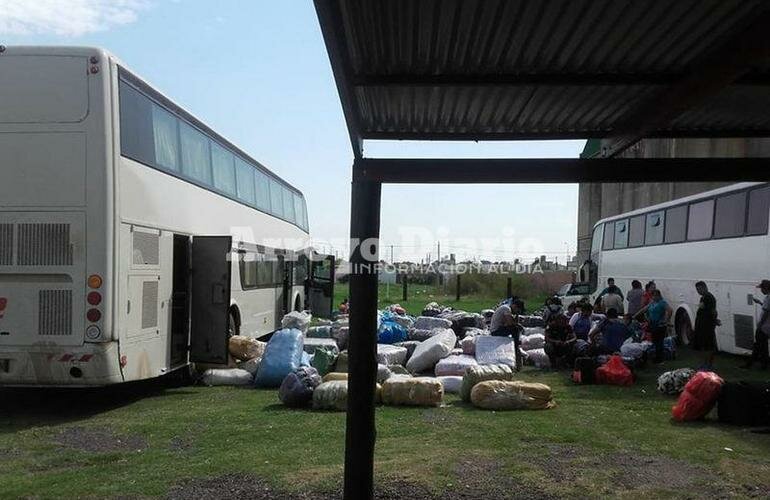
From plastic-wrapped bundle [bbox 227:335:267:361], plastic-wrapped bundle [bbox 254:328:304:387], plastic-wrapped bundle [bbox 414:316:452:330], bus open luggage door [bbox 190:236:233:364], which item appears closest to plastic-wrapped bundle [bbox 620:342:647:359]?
plastic-wrapped bundle [bbox 414:316:452:330]

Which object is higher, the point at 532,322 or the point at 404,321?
the point at 404,321

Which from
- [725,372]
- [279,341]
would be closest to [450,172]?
[279,341]

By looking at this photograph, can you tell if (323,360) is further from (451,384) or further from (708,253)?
(708,253)

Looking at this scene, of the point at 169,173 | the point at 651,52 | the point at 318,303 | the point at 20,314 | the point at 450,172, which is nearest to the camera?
the point at 651,52

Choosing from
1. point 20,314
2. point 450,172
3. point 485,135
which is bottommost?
point 20,314

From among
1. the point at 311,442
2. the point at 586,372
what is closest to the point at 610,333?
the point at 586,372

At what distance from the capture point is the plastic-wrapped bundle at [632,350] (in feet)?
43.3

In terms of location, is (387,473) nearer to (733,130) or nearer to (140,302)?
(733,130)

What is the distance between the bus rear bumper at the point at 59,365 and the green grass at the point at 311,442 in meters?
0.55

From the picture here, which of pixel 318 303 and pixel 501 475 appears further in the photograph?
pixel 318 303

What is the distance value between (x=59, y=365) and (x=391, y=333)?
7758 millimetres

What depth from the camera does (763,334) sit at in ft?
43.4

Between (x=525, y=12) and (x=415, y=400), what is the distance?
6.66m

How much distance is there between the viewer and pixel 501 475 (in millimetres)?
6191
